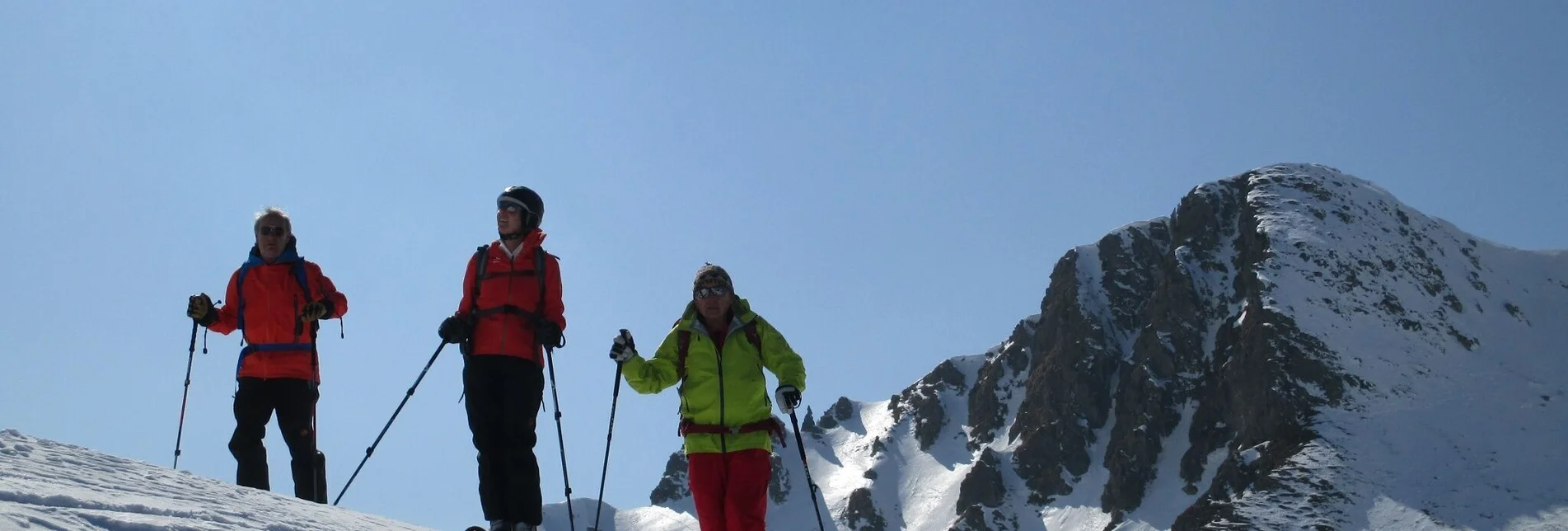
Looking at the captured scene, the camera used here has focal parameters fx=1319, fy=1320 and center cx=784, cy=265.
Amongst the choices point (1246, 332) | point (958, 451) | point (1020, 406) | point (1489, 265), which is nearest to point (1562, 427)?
point (1246, 332)

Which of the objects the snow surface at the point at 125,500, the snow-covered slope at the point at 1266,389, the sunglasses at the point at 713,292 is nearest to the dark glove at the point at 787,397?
the sunglasses at the point at 713,292

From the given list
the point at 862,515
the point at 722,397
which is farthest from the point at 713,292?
the point at 862,515

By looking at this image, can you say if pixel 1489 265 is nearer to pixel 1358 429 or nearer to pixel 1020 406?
pixel 1358 429

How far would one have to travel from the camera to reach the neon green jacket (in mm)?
8633

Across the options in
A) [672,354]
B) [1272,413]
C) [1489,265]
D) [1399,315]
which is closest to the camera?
[672,354]

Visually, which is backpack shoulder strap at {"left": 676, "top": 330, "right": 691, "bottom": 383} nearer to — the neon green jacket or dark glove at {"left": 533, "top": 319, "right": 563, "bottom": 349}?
the neon green jacket

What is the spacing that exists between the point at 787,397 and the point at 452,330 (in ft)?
7.35

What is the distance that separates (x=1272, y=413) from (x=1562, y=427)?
23.6m

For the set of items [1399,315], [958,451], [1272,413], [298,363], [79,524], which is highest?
[958,451]

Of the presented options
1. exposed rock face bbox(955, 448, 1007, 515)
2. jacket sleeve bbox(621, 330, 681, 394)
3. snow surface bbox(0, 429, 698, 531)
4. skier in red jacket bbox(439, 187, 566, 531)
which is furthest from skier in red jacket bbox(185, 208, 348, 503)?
exposed rock face bbox(955, 448, 1007, 515)

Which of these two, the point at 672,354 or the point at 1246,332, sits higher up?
the point at 1246,332

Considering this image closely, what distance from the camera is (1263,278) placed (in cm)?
13762

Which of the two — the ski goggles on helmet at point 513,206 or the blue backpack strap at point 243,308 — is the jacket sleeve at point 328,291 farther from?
the ski goggles on helmet at point 513,206

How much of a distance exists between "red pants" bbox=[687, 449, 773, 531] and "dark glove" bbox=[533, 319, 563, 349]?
120 cm
